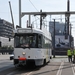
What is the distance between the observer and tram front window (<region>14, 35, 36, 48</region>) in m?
20.5

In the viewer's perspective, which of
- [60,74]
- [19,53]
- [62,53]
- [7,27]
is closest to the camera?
[60,74]

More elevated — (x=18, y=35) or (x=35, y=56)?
(x=18, y=35)

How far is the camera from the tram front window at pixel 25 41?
2052 cm

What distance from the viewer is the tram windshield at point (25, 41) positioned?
2053 cm

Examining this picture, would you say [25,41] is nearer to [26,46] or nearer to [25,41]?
[25,41]

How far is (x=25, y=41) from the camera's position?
67.6ft

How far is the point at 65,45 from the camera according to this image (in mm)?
92062

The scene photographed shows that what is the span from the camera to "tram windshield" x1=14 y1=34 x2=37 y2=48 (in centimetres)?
2053

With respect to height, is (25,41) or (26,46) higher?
(25,41)

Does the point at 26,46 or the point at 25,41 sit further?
the point at 25,41

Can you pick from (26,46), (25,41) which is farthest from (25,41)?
(26,46)

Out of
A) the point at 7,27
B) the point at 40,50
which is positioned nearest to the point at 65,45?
the point at 7,27

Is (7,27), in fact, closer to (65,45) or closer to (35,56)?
(65,45)

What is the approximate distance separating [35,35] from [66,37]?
223 feet
